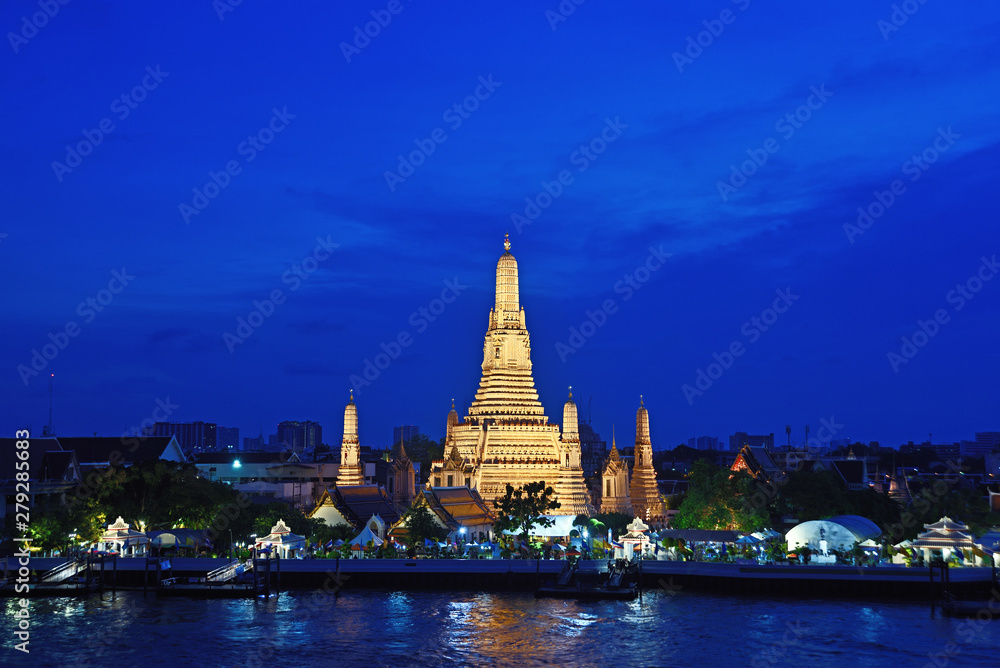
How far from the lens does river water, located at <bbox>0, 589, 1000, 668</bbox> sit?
147 ft

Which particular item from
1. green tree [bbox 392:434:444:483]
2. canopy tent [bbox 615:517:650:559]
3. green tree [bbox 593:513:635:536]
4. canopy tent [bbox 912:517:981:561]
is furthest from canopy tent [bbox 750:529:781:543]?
green tree [bbox 392:434:444:483]

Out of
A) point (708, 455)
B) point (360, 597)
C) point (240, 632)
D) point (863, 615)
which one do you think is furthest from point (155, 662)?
point (708, 455)

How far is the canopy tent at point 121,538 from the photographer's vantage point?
67.8 m

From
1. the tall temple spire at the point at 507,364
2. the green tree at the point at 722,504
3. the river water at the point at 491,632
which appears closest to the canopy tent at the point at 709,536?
the green tree at the point at 722,504

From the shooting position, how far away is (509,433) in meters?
97.1

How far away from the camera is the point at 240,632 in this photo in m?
49.8

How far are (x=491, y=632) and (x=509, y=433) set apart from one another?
47423 mm

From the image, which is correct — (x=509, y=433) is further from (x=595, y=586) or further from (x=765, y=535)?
(x=595, y=586)

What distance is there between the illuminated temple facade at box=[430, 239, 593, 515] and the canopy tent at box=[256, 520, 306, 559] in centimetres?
2684

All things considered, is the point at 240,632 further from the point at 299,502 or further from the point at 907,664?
the point at 299,502

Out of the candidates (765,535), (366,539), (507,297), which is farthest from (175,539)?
(507,297)

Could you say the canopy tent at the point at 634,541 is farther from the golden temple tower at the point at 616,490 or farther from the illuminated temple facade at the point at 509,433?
the golden temple tower at the point at 616,490

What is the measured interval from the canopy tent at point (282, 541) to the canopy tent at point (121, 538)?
7732 mm

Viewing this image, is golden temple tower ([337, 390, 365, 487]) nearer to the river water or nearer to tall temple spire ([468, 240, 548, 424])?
tall temple spire ([468, 240, 548, 424])
